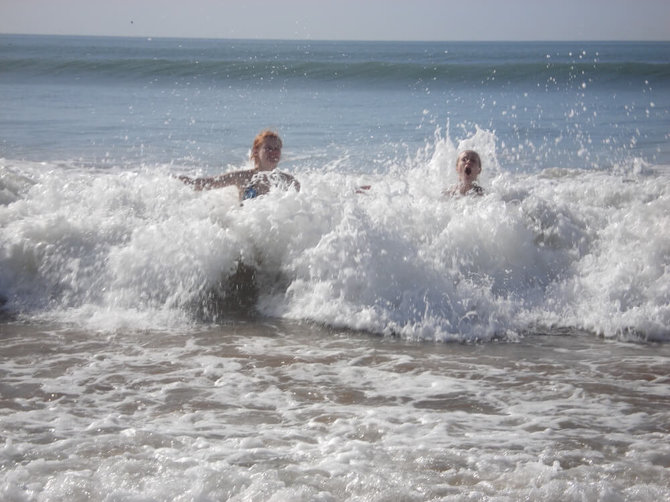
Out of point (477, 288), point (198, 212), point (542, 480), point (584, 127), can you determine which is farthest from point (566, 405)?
point (584, 127)

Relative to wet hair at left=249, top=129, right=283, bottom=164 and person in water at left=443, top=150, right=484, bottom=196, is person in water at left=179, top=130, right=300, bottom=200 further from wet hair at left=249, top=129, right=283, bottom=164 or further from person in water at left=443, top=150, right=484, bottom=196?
person in water at left=443, top=150, right=484, bottom=196

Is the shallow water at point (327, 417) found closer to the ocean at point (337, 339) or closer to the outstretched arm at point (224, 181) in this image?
the ocean at point (337, 339)

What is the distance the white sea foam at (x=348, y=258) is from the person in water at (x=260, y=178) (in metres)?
0.14

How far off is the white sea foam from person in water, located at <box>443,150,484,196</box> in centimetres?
15

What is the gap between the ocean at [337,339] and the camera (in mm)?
3244

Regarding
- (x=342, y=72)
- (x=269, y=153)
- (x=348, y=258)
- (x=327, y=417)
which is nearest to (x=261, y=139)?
(x=269, y=153)

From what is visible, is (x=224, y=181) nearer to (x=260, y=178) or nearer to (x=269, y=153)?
(x=260, y=178)

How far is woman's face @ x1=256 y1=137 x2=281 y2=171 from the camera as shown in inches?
283

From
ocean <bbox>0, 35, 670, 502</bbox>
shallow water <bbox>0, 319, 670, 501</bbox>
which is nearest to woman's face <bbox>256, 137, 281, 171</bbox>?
ocean <bbox>0, 35, 670, 502</bbox>

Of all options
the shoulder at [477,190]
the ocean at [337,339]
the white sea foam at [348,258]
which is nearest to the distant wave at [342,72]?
the ocean at [337,339]

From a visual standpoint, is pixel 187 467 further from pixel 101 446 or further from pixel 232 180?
pixel 232 180

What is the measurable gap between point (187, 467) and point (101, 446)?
478 mm

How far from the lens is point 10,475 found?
124 inches

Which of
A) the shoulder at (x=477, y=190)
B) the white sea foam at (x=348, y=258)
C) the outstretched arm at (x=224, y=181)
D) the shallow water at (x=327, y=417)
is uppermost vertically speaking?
the outstretched arm at (x=224, y=181)
